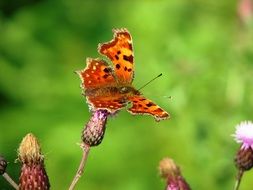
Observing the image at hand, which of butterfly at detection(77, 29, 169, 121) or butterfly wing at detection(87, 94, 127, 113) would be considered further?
butterfly at detection(77, 29, 169, 121)

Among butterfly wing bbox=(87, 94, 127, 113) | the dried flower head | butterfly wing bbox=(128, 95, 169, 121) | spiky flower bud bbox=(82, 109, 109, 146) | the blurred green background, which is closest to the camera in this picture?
butterfly wing bbox=(128, 95, 169, 121)

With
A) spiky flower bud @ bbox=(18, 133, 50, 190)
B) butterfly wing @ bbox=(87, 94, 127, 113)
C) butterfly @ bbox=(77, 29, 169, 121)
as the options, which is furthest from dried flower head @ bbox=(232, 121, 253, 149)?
spiky flower bud @ bbox=(18, 133, 50, 190)

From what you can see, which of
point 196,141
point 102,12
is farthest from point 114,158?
point 102,12

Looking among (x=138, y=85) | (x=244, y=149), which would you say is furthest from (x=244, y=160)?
(x=138, y=85)

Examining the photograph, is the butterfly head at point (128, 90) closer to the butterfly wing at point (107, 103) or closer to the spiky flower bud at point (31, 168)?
the butterfly wing at point (107, 103)

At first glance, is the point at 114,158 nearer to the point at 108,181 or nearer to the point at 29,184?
the point at 108,181

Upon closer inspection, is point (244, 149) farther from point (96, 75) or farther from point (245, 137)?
point (96, 75)

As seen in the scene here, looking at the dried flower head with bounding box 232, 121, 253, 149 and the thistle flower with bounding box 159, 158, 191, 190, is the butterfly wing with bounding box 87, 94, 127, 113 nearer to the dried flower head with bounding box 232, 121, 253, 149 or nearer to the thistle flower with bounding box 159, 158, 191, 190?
the thistle flower with bounding box 159, 158, 191, 190

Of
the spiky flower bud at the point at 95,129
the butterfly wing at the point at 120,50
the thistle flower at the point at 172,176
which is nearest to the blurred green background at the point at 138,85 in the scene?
the thistle flower at the point at 172,176
